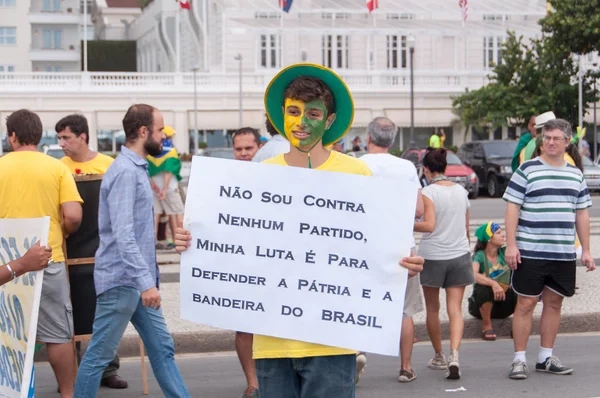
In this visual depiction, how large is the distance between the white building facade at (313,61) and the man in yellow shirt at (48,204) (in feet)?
150

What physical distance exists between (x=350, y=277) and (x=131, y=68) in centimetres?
8387

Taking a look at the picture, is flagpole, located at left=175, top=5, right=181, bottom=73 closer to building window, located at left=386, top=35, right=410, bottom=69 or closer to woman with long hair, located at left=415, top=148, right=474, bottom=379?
building window, located at left=386, top=35, right=410, bottom=69

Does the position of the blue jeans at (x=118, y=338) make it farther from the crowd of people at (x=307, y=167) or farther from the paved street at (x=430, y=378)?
the paved street at (x=430, y=378)

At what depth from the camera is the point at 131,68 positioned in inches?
3393

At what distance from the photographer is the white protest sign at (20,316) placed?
5.09 m

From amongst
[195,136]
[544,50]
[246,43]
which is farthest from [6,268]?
[246,43]

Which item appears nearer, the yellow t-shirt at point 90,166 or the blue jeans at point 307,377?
the blue jeans at point 307,377

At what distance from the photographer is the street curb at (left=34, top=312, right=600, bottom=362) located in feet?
29.5

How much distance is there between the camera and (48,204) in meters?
6.50

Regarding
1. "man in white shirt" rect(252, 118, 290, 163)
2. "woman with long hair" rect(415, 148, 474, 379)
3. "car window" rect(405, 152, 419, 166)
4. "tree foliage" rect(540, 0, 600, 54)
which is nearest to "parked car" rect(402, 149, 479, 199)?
"car window" rect(405, 152, 419, 166)

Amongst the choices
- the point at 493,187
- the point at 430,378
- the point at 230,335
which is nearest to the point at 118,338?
the point at 430,378

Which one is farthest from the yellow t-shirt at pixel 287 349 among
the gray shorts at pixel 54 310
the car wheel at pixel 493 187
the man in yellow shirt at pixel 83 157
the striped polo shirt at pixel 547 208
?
the car wheel at pixel 493 187

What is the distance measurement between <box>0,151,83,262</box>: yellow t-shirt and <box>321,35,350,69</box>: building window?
50.2 meters

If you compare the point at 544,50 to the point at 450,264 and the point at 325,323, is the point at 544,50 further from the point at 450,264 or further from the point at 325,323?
the point at 325,323
